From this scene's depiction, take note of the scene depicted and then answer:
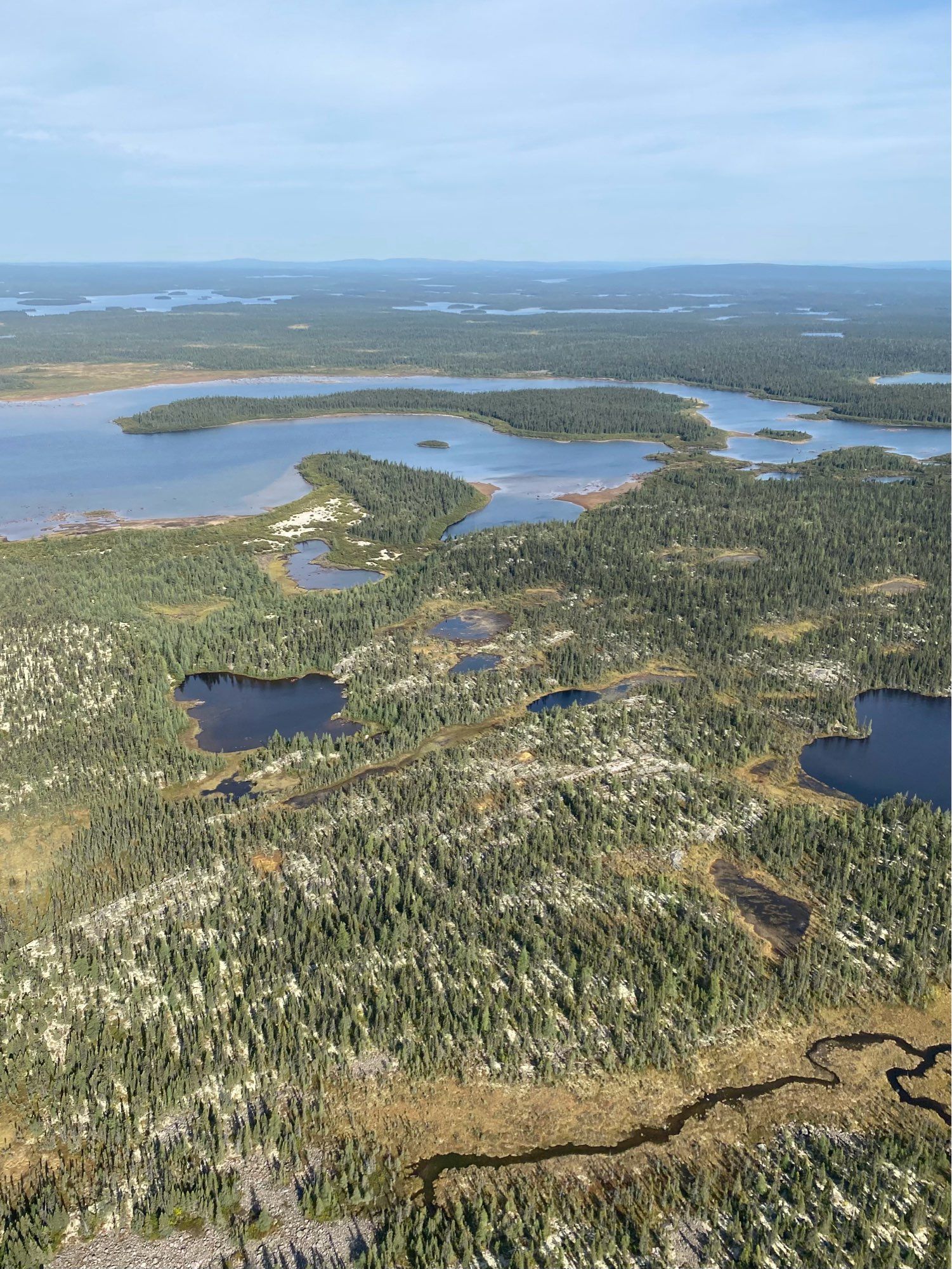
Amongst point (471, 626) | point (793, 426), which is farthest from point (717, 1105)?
point (793, 426)

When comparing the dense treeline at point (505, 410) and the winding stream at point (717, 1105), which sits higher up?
Result: the dense treeline at point (505, 410)

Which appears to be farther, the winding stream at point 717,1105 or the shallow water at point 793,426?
the shallow water at point 793,426

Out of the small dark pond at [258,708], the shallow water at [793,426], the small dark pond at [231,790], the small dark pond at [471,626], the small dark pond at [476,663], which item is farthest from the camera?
the shallow water at [793,426]

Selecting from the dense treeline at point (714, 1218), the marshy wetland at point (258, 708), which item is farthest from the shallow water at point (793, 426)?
the dense treeline at point (714, 1218)

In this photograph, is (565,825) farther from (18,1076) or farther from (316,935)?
(18,1076)

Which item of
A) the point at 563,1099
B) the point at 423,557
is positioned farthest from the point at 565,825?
the point at 423,557

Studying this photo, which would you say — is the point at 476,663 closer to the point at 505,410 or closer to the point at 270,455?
the point at 270,455

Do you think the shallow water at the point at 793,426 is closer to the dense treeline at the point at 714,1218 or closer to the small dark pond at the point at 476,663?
Result: the small dark pond at the point at 476,663

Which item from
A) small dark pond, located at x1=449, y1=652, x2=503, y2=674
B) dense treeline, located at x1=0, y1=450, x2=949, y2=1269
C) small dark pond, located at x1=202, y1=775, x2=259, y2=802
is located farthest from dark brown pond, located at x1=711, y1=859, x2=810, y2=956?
small dark pond, located at x1=449, y1=652, x2=503, y2=674
